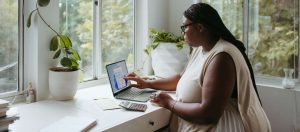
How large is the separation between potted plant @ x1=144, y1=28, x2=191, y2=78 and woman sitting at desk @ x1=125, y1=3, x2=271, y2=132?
76cm

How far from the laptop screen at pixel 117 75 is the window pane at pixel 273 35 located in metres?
1.13

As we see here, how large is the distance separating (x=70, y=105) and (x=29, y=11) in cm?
65

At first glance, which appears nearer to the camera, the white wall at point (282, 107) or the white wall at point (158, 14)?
the white wall at point (282, 107)

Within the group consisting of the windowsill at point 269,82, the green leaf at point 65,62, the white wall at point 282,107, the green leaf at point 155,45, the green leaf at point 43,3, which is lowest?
the white wall at point 282,107

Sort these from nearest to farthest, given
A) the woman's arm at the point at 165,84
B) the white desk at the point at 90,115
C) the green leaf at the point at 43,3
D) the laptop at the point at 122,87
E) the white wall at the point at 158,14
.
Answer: the white desk at the point at 90,115, the green leaf at the point at 43,3, the laptop at the point at 122,87, the woman's arm at the point at 165,84, the white wall at the point at 158,14

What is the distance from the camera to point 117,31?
263 centimetres

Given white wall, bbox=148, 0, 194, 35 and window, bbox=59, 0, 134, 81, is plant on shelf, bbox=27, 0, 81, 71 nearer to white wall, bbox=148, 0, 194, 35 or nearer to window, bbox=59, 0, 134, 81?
window, bbox=59, 0, 134, 81

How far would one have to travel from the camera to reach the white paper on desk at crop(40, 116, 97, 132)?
1.32 metres

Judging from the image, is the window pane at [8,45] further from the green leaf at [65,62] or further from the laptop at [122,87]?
the laptop at [122,87]

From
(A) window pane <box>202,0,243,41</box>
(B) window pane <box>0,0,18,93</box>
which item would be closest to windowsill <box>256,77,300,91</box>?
(A) window pane <box>202,0,243,41</box>

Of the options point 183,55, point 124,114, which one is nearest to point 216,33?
point 124,114

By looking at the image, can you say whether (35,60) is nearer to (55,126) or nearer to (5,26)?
(5,26)

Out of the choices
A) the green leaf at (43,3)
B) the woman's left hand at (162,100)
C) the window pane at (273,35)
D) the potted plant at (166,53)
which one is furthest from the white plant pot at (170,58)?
the green leaf at (43,3)

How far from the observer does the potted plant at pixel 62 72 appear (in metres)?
1.84
